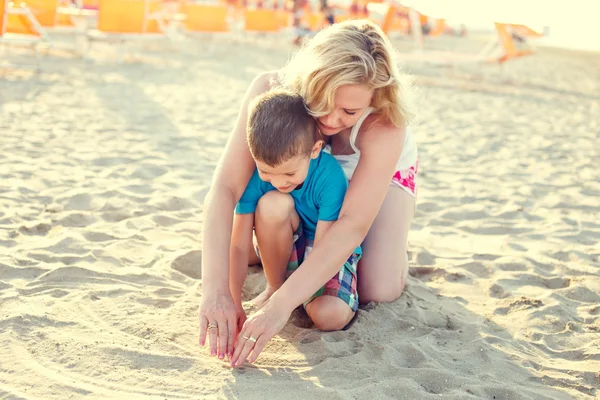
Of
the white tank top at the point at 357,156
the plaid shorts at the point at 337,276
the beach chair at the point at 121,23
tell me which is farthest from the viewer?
the beach chair at the point at 121,23

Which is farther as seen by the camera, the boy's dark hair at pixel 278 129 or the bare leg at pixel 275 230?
the bare leg at pixel 275 230

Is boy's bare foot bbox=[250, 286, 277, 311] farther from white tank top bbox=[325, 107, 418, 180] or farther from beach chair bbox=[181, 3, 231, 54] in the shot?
beach chair bbox=[181, 3, 231, 54]

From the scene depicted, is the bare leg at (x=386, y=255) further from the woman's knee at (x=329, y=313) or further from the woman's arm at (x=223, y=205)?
the woman's arm at (x=223, y=205)

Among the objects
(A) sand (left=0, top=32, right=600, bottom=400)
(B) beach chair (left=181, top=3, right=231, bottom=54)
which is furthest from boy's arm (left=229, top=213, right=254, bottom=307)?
(B) beach chair (left=181, top=3, right=231, bottom=54)

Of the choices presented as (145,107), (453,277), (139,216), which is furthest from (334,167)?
(145,107)

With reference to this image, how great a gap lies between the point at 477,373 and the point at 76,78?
6.86m

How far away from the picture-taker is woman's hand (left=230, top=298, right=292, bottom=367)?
208 cm

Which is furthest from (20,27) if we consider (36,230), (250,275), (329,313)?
(329,313)

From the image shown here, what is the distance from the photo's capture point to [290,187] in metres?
2.36

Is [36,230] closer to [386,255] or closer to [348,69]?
[386,255]

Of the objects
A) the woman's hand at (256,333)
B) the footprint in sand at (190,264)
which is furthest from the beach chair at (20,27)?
the woman's hand at (256,333)

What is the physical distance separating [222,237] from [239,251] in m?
0.17

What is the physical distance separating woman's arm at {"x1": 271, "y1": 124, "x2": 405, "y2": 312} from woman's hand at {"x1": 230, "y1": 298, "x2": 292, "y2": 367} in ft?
0.18

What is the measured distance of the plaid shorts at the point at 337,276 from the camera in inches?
97.3
